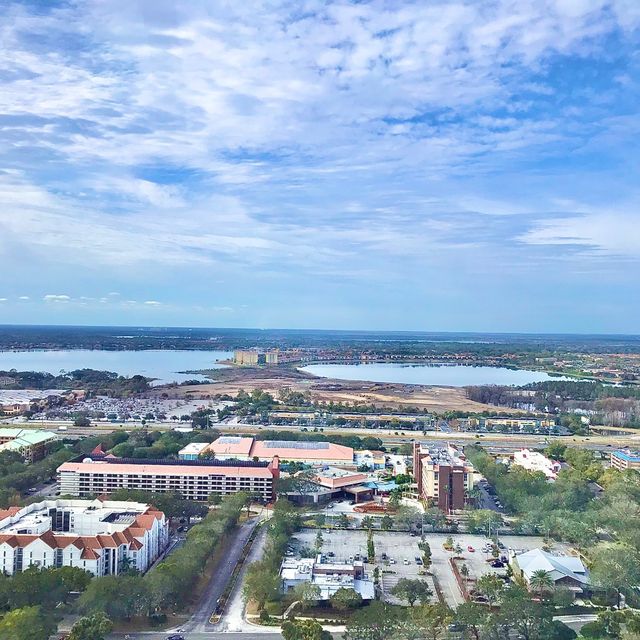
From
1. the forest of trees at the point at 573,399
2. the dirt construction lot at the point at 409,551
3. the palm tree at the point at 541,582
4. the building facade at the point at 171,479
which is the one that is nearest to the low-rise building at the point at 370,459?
the building facade at the point at 171,479

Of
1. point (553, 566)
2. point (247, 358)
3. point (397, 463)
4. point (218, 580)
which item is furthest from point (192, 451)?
point (247, 358)

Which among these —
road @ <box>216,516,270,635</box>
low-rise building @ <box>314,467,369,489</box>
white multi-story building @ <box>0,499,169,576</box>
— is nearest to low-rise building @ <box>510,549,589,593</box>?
road @ <box>216,516,270,635</box>

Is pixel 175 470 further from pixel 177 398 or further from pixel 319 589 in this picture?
pixel 177 398

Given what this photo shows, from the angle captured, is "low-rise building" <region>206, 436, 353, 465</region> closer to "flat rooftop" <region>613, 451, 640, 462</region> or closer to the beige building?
"flat rooftop" <region>613, 451, 640, 462</region>

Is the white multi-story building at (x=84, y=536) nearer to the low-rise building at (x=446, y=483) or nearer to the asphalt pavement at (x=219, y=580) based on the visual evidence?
the asphalt pavement at (x=219, y=580)

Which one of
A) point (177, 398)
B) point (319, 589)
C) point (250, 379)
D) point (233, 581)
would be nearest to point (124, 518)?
point (233, 581)

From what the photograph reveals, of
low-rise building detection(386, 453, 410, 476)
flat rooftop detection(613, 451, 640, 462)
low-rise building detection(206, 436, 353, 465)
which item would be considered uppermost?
low-rise building detection(206, 436, 353, 465)
